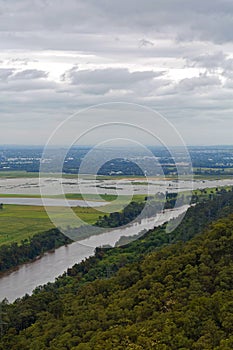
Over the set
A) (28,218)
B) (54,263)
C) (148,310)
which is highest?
(148,310)

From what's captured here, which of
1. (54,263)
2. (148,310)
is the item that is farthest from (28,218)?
(148,310)

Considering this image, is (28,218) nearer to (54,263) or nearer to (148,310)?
(54,263)

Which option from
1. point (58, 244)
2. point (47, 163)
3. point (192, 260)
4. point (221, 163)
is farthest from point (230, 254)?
point (221, 163)

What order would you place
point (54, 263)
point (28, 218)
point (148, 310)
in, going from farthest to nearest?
point (28, 218), point (54, 263), point (148, 310)

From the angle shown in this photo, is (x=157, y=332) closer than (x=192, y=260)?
Yes

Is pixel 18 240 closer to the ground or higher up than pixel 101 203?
closer to the ground

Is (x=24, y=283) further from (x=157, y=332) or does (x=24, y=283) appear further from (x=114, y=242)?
(x=157, y=332)

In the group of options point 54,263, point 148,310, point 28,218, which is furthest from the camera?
point 28,218
